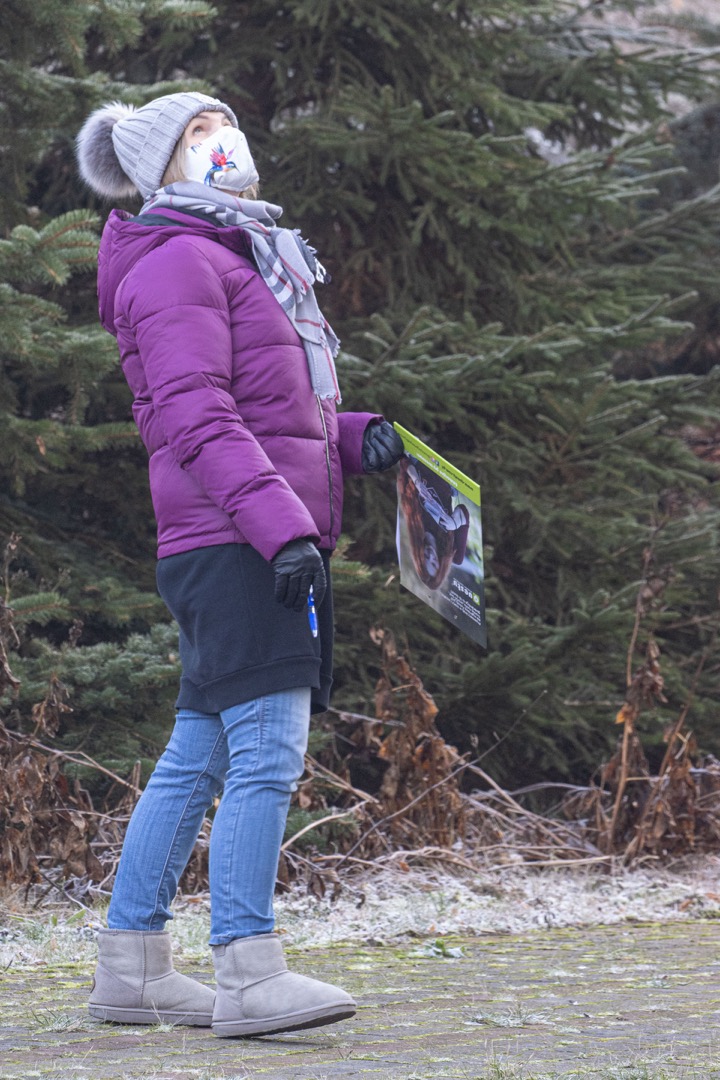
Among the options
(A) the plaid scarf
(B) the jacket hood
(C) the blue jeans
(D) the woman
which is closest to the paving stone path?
(D) the woman

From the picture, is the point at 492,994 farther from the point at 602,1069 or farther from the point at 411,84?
the point at 411,84

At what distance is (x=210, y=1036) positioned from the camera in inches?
107

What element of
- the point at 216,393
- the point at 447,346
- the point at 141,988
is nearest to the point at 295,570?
the point at 216,393

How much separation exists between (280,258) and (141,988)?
1.65 meters

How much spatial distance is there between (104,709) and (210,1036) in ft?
8.26

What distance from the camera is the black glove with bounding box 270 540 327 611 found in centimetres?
261

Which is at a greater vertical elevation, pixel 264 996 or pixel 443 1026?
pixel 264 996

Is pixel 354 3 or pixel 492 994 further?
pixel 354 3

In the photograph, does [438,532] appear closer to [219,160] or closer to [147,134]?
[219,160]

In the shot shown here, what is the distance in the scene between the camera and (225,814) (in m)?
2.77

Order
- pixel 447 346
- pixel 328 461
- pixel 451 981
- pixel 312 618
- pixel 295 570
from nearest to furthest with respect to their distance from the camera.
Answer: pixel 295 570, pixel 312 618, pixel 328 461, pixel 451 981, pixel 447 346

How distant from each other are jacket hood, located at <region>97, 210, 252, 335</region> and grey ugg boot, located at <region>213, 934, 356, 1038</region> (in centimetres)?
146

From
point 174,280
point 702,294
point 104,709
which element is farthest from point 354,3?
point 174,280

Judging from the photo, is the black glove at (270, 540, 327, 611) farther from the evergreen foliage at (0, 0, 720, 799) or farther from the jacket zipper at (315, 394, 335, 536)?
the evergreen foliage at (0, 0, 720, 799)
